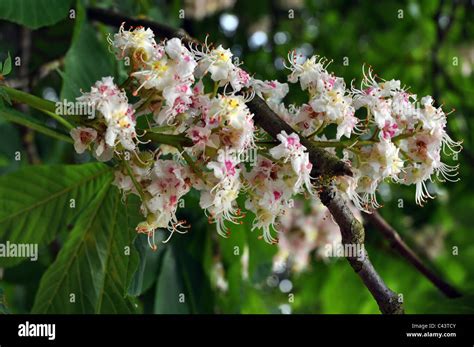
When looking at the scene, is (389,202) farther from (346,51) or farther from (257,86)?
(257,86)

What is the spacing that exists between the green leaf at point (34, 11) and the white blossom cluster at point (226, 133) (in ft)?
1.35

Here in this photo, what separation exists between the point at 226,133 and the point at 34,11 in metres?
0.66

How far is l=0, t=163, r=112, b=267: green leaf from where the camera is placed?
4.96ft

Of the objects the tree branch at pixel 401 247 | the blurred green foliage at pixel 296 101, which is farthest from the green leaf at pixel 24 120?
the tree branch at pixel 401 247

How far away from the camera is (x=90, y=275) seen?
1564mm

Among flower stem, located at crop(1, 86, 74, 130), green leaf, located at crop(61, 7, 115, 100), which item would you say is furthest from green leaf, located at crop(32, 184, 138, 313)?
flower stem, located at crop(1, 86, 74, 130)

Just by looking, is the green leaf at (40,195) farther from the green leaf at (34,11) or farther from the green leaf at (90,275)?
the green leaf at (34,11)

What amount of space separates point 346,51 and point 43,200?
6.24ft

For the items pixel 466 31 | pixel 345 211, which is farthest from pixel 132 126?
pixel 466 31

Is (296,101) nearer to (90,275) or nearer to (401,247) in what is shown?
(401,247)

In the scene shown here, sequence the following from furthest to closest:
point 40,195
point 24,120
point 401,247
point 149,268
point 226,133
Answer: point 149,268, point 401,247, point 40,195, point 24,120, point 226,133

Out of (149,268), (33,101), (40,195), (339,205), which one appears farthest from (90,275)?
(339,205)

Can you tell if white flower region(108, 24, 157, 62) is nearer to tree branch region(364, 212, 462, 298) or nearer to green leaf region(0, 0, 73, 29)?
green leaf region(0, 0, 73, 29)

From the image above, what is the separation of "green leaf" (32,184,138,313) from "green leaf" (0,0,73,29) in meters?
0.39
